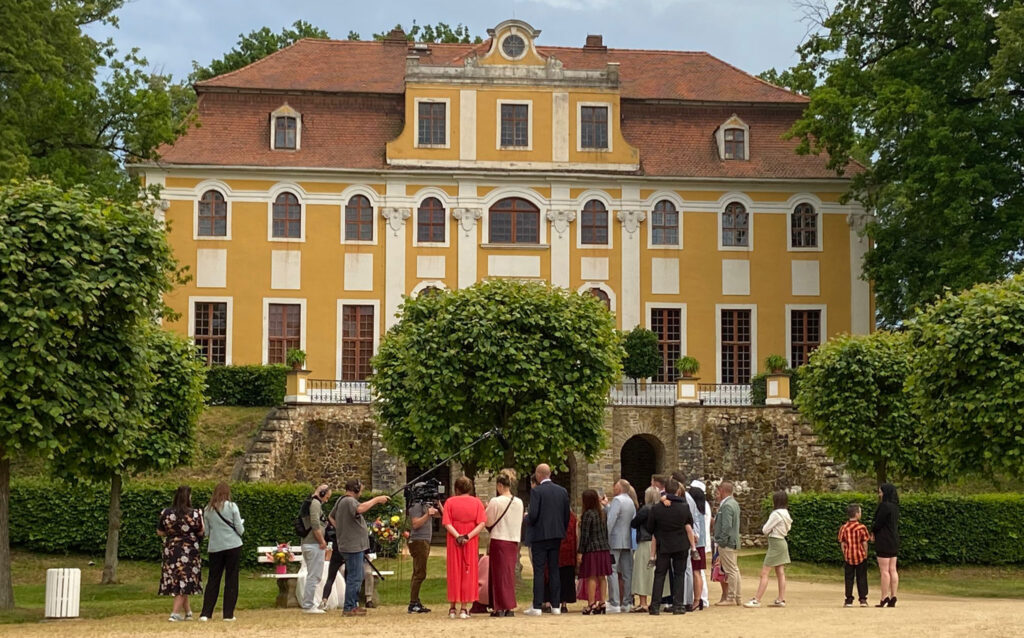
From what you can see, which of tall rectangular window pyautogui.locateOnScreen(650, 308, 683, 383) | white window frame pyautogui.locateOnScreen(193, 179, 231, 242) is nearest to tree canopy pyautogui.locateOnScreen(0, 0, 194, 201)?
white window frame pyautogui.locateOnScreen(193, 179, 231, 242)

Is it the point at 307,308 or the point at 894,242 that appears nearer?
the point at 894,242

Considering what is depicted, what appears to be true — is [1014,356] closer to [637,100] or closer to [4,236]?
[4,236]

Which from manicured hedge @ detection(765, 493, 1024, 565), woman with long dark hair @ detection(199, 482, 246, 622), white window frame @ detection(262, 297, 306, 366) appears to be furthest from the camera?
white window frame @ detection(262, 297, 306, 366)

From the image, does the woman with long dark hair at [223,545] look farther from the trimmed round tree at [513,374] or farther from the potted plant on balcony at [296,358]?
the potted plant on balcony at [296,358]

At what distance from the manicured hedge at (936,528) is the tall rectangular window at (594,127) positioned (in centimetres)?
1513

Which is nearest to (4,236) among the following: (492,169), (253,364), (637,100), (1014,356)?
(1014,356)

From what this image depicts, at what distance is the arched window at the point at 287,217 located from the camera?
134 ft

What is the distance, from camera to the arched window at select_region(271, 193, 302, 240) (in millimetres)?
40781

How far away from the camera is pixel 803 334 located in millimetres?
41750

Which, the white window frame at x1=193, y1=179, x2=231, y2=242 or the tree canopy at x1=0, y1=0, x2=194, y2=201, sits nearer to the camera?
the tree canopy at x1=0, y1=0, x2=194, y2=201

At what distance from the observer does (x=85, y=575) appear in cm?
2608

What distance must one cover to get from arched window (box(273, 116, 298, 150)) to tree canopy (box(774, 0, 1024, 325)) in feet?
43.9

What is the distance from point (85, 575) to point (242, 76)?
64.5ft

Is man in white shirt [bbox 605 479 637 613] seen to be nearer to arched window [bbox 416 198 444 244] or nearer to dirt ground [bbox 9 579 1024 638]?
dirt ground [bbox 9 579 1024 638]
